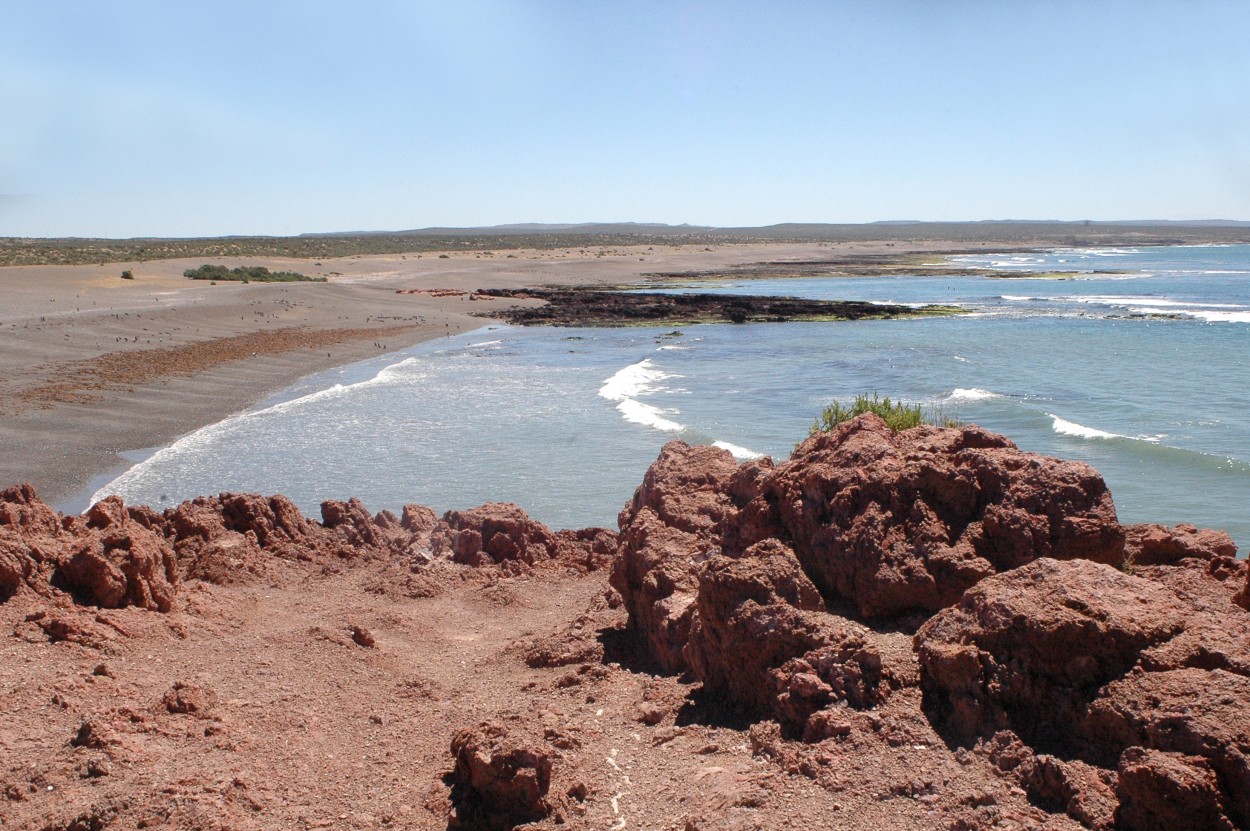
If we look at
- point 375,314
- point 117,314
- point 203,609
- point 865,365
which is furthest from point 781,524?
point 375,314

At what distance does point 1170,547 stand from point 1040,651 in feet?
8.16

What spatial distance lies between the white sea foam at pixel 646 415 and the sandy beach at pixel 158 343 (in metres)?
7.99

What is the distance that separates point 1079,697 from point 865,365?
2579cm

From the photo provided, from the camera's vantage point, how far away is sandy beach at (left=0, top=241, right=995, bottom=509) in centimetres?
1738

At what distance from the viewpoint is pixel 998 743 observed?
14.7 feet

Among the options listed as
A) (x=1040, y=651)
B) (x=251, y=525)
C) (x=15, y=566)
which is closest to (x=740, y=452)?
(x=251, y=525)

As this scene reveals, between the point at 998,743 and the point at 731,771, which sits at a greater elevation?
the point at 998,743

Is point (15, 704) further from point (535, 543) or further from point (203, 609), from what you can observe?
point (535, 543)

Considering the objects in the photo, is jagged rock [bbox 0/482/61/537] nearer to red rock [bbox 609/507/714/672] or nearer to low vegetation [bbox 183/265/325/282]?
red rock [bbox 609/507/714/672]

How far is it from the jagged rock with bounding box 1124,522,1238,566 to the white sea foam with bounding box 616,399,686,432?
1247 centimetres

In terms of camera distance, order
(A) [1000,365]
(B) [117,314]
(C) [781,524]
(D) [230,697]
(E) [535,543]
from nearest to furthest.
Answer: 1. (D) [230,697]
2. (C) [781,524]
3. (E) [535,543]
4. (A) [1000,365]
5. (B) [117,314]

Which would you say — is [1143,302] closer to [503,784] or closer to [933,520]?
[933,520]

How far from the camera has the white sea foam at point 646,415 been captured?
19348mm

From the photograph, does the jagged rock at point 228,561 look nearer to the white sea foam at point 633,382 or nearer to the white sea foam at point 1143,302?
the white sea foam at point 633,382
